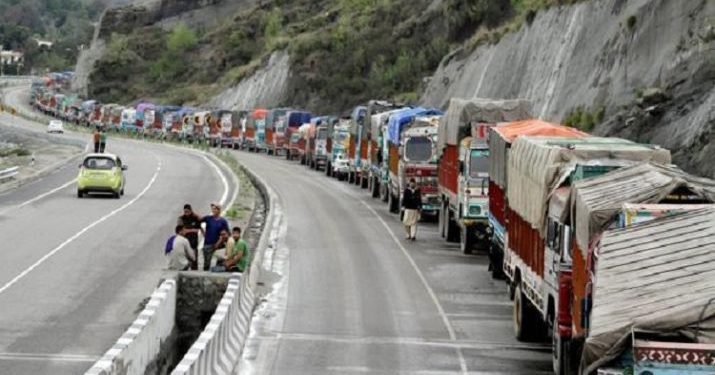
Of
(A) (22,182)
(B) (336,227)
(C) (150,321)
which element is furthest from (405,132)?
(C) (150,321)

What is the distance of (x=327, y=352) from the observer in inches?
835

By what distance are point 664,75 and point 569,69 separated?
499 inches

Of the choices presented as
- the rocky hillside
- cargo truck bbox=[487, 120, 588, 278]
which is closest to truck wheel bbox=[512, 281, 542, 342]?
cargo truck bbox=[487, 120, 588, 278]

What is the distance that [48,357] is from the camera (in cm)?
1942

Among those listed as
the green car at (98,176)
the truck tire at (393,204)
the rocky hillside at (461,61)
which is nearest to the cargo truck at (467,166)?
the rocky hillside at (461,61)

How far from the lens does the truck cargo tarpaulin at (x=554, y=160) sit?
68.4ft

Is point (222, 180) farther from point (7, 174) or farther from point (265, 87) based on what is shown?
point (265, 87)

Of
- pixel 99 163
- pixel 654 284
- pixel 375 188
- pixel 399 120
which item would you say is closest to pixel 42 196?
pixel 99 163

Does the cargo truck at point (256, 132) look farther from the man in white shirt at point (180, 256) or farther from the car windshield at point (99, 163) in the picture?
the man in white shirt at point (180, 256)

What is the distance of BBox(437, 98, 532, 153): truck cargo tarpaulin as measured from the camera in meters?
37.2

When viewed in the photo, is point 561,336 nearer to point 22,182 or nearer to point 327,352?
point 327,352

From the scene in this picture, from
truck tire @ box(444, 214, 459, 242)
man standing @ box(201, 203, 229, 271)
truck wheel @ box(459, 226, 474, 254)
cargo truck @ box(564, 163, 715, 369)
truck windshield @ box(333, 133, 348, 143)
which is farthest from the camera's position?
truck windshield @ box(333, 133, 348, 143)

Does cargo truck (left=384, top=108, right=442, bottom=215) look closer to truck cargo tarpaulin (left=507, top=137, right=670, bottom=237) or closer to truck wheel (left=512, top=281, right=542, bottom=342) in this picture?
truck cargo tarpaulin (left=507, top=137, right=670, bottom=237)

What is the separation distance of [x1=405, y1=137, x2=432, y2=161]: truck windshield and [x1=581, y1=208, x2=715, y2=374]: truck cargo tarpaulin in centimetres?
2761
